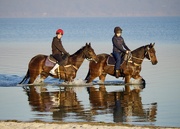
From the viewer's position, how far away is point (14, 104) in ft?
71.6

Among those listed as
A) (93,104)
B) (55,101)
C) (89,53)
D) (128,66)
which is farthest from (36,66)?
(93,104)

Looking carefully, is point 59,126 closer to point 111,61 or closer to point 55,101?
point 55,101

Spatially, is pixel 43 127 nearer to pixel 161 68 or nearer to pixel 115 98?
pixel 115 98

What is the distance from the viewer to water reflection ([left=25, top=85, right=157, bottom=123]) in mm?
19234

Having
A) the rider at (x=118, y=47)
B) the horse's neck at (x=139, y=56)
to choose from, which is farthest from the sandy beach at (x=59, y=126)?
the horse's neck at (x=139, y=56)

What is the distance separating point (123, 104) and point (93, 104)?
2.84ft

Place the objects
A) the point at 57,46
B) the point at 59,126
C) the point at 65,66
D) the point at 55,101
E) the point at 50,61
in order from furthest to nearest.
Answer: the point at 65,66 < the point at 50,61 < the point at 57,46 < the point at 55,101 < the point at 59,126

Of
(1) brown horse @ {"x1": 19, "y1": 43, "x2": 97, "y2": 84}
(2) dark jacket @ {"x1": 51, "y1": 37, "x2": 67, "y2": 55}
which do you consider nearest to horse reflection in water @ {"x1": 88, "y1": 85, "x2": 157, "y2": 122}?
(1) brown horse @ {"x1": 19, "y1": 43, "x2": 97, "y2": 84}

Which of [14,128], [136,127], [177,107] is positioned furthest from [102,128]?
[177,107]

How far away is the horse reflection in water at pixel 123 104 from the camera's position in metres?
19.3

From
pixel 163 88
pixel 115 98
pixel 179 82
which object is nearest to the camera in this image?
pixel 115 98

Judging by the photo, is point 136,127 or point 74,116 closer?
point 136,127

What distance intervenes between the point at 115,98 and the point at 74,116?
4001 mm

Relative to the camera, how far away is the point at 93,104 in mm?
21625
